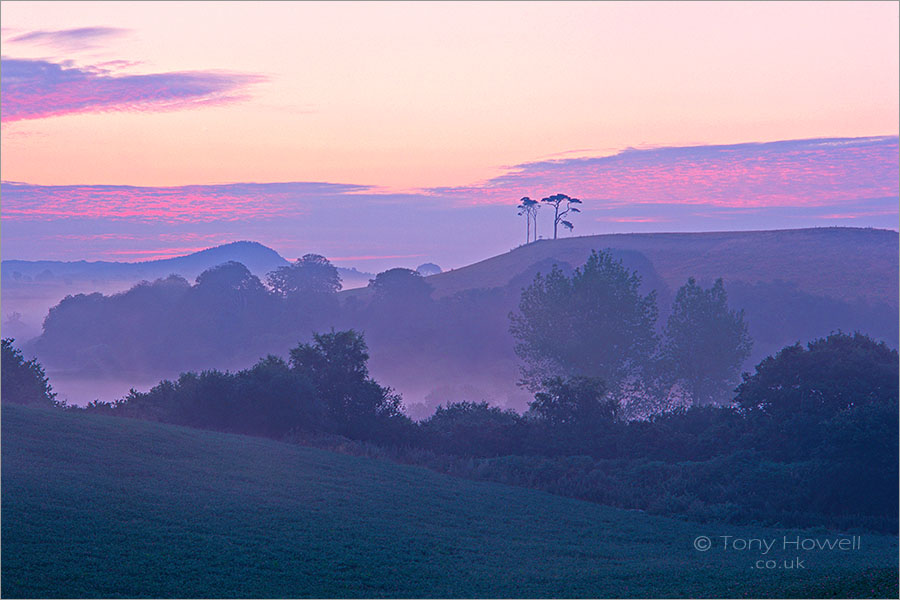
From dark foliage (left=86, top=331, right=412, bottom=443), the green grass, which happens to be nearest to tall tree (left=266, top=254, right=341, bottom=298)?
dark foliage (left=86, top=331, right=412, bottom=443)

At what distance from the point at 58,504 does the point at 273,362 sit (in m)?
25.9

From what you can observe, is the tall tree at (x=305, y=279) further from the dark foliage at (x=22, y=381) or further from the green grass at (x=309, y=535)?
the green grass at (x=309, y=535)

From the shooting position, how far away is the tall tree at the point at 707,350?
69.5 meters

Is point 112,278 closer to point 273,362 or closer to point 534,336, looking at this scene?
point 534,336

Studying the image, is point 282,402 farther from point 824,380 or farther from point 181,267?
point 181,267

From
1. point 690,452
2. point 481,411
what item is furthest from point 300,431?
point 690,452

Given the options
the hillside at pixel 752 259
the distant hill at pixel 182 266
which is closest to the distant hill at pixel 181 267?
the distant hill at pixel 182 266

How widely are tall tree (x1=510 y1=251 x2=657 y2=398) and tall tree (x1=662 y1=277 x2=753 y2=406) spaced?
2.85 meters

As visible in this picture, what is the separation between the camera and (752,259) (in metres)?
106

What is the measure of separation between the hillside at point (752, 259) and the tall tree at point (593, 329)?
30.6 m

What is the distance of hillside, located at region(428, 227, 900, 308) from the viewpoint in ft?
310

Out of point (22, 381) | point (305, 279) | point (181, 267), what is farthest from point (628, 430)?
point (181, 267)

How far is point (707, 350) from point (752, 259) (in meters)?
42.5

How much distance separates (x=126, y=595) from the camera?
14797 mm
